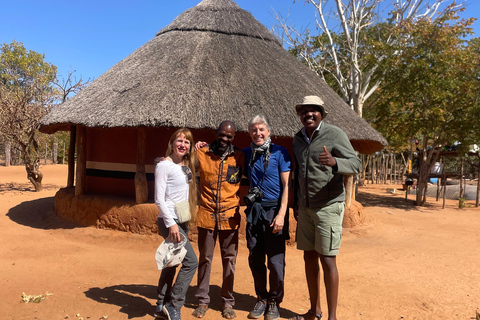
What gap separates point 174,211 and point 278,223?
789 mm

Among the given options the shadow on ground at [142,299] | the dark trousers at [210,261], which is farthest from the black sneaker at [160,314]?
the dark trousers at [210,261]

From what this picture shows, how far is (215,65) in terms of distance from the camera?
21.1 feet

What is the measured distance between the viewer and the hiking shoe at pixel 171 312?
9.21 ft

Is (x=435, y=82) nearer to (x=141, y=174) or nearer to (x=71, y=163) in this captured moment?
(x=141, y=174)

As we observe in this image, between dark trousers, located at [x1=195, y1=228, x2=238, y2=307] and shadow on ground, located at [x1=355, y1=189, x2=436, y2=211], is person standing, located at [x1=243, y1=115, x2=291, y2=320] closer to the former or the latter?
dark trousers, located at [x1=195, y1=228, x2=238, y2=307]

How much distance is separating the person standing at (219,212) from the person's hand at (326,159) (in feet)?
2.52

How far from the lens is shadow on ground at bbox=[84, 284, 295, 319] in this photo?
123 inches

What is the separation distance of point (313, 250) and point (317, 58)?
13255 millimetres

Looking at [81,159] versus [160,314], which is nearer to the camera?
[160,314]

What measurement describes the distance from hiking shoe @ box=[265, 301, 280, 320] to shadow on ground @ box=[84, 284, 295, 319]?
0.17 meters

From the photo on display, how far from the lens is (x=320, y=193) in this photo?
2.76m

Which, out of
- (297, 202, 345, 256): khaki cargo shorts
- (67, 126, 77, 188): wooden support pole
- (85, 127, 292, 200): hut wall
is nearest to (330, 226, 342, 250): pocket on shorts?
(297, 202, 345, 256): khaki cargo shorts

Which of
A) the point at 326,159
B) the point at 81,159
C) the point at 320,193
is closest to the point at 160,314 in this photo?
the point at 320,193

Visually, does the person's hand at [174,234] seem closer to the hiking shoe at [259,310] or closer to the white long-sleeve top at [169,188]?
the white long-sleeve top at [169,188]
